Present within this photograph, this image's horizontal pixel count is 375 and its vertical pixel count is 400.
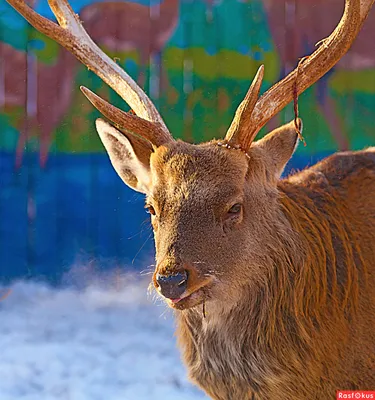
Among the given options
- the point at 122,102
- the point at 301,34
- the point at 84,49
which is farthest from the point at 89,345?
the point at 301,34

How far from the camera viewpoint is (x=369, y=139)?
552cm

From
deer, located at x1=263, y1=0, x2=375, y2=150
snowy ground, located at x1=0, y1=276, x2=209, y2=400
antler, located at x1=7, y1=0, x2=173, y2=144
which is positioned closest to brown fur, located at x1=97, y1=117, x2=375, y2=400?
antler, located at x1=7, y1=0, x2=173, y2=144

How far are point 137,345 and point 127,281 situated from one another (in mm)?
604

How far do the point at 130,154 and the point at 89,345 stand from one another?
94.5 inches

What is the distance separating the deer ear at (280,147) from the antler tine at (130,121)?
1.55 ft

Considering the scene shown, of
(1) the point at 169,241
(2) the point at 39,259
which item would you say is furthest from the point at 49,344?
(1) the point at 169,241

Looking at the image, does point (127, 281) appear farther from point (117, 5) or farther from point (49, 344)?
point (117, 5)

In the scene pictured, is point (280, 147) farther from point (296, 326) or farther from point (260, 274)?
point (296, 326)

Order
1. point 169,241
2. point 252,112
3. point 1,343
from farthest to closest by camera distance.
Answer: point 1,343 < point 252,112 < point 169,241

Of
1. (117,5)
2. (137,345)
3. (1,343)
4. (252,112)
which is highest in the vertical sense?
(117,5)

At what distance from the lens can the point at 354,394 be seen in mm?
3086

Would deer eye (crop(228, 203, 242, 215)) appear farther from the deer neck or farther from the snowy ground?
the snowy ground

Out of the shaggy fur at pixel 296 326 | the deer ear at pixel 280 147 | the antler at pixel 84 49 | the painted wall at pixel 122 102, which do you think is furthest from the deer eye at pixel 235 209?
the painted wall at pixel 122 102

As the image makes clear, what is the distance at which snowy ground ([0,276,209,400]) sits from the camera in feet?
15.2
